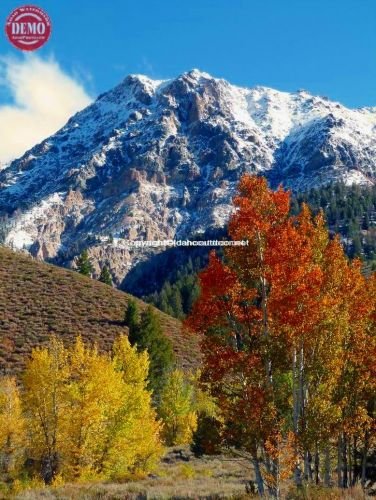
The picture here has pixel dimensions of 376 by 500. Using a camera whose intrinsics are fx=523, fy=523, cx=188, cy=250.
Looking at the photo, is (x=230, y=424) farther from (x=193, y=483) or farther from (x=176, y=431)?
(x=176, y=431)

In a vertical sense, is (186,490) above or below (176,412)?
above

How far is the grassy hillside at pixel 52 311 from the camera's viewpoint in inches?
2849

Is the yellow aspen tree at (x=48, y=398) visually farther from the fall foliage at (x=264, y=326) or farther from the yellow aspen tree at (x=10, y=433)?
the fall foliage at (x=264, y=326)

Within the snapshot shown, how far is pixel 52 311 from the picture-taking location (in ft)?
271

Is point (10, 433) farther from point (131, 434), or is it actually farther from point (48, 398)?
point (131, 434)

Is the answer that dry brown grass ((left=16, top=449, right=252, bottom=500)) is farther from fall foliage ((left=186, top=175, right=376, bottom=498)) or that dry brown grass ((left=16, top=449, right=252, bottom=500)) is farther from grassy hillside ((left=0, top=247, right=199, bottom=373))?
grassy hillside ((left=0, top=247, right=199, bottom=373))

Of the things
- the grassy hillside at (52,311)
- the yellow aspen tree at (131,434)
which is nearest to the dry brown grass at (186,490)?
the yellow aspen tree at (131,434)

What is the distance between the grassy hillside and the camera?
7238 cm

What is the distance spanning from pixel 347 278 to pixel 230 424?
7.25 meters

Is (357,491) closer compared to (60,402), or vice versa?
(357,491)

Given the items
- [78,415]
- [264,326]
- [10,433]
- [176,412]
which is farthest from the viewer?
[176,412]

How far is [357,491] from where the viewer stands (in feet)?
56.5

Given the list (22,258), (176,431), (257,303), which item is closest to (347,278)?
(257,303)

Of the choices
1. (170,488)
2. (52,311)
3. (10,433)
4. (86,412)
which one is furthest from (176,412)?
(52,311)
